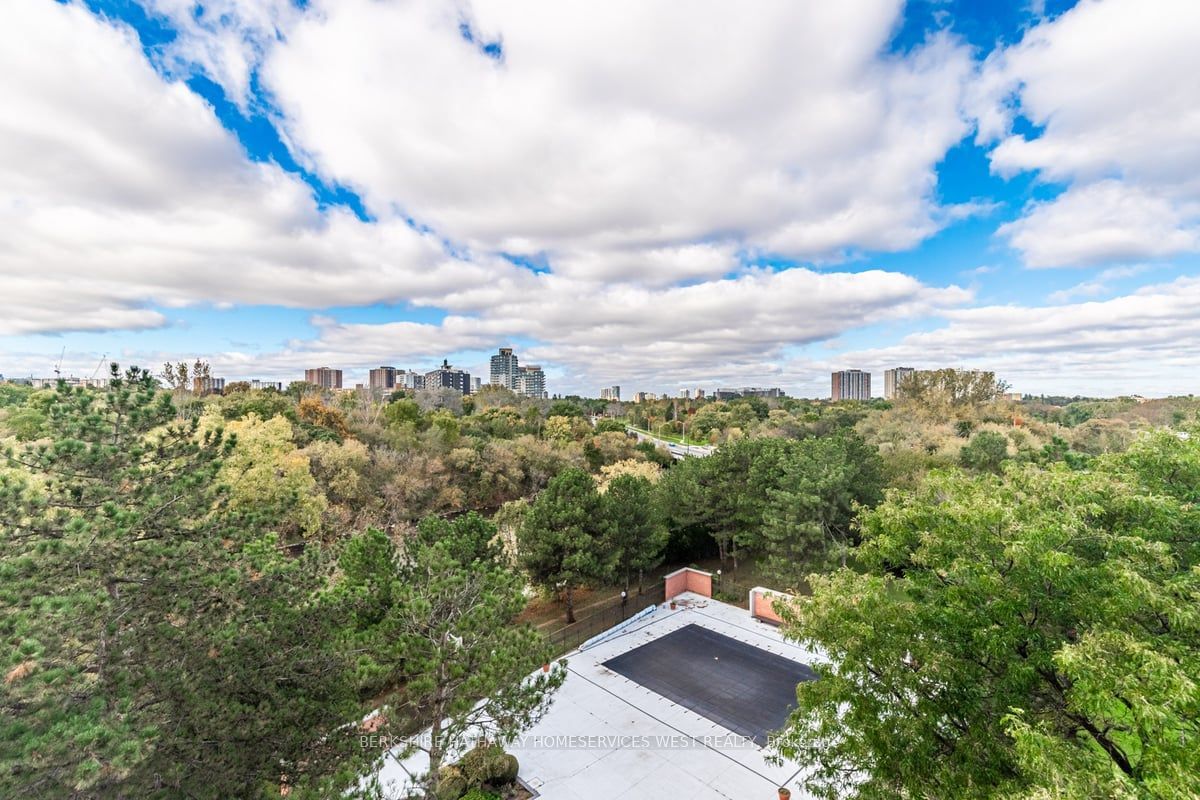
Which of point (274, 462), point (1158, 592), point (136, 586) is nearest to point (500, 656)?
point (136, 586)

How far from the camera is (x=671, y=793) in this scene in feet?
30.9

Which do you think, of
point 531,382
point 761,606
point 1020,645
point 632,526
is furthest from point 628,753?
point 531,382

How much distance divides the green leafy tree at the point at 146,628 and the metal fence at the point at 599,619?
27.1 ft

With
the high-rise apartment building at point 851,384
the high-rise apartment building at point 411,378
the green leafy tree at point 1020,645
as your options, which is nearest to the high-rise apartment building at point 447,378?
the high-rise apartment building at point 411,378

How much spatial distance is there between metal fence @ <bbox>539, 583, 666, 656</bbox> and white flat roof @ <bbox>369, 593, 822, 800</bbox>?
117cm

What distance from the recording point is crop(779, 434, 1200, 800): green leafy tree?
4.36 metres

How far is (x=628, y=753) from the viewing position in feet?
34.8

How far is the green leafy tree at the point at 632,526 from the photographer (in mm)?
16688

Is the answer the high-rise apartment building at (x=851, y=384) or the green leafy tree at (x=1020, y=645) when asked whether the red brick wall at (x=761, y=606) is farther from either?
the high-rise apartment building at (x=851, y=384)

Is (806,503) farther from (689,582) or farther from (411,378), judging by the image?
(411,378)

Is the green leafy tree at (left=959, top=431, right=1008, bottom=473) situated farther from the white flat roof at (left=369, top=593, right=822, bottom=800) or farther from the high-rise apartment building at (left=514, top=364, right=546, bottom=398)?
the high-rise apartment building at (left=514, top=364, right=546, bottom=398)

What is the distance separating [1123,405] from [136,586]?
6796 centimetres

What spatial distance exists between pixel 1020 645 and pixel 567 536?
426 inches

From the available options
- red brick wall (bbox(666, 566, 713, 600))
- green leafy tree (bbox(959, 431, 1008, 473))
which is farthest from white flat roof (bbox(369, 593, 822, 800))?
green leafy tree (bbox(959, 431, 1008, 473))
